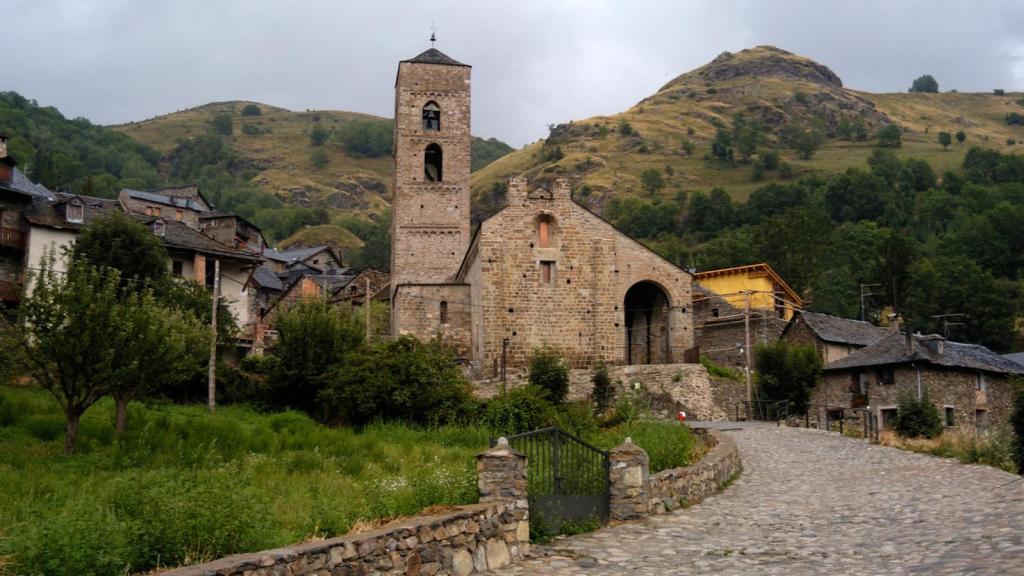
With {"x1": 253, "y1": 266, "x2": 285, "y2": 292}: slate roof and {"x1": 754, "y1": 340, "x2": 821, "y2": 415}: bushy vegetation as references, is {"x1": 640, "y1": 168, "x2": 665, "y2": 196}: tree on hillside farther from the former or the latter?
{"x1": 754, "y1": 340, "x2": 821, "y2": 415}: bushy vegetation

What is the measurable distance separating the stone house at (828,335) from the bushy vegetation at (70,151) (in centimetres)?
7152

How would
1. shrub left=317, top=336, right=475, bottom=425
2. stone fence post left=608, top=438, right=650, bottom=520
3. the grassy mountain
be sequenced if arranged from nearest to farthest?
stone fence post left=608, top=438, right=650, bottom=520
shrub left=317, top=336, right=475, bottom=425
the grassy mountain

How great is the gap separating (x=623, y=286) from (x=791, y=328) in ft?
40.9

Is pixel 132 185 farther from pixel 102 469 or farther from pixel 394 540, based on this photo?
pixel 394 540

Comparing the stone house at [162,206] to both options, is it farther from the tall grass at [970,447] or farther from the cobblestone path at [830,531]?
the cobblestone path at [830,531]

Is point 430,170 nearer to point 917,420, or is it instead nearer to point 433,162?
point 433,162

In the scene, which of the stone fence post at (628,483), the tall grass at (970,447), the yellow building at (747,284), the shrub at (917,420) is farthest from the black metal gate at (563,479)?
the yellow building at (747,284)

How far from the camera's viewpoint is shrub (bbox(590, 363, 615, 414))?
37812 millimetres

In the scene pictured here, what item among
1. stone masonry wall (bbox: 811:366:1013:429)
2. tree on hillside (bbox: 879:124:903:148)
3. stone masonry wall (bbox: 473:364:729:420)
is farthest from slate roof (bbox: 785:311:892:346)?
tree on hillside (bbox: 879:124:903:148)

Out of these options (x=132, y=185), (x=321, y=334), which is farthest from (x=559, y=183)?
(x=132, y=185)

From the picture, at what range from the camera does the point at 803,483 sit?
1969 centimetres

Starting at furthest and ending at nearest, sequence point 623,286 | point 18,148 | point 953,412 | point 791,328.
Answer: point 18,148 < point 791,328 < point 623,286 < point 953,412

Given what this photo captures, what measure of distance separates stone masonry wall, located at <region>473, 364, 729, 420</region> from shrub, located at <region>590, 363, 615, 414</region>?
287 millimetres

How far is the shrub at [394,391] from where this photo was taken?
30.4 meters
